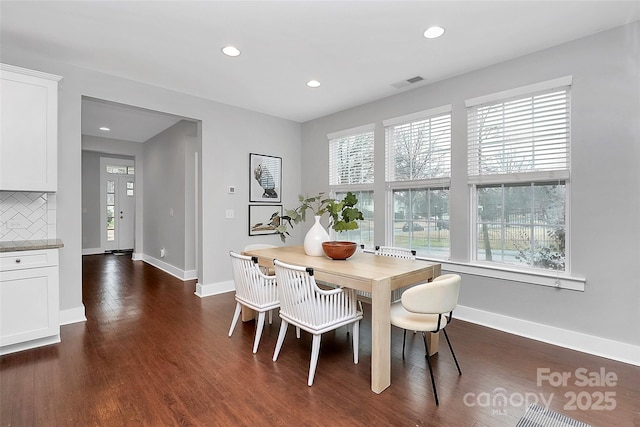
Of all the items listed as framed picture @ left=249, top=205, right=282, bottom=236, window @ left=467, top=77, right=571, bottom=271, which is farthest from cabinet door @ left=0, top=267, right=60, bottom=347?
window @ left=467, top=77, right=571, bottom=271

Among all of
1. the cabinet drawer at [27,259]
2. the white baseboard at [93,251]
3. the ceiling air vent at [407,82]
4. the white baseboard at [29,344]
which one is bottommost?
the white baseboard at [29,344]

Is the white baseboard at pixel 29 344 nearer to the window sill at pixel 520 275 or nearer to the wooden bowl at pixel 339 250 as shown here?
the wooden bowl at pixel 339 250

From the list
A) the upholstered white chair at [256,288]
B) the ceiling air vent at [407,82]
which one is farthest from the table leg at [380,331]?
the ceiling air vent at [407,82]

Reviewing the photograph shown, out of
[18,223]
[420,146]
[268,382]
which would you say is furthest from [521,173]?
[18,223]

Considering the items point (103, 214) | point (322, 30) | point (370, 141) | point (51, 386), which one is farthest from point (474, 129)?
point (103, 214)

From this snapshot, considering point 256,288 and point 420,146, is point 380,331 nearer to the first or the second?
point 256,288

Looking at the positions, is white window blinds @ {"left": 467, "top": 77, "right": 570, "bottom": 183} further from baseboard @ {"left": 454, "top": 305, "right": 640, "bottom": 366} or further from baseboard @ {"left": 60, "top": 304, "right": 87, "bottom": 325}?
baseboard @ {"left": 60, "top": 304, "right": 87, "bottom": 325}

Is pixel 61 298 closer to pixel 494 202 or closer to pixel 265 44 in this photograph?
pixel 265 44

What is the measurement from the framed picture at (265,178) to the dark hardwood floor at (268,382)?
2.24 meters

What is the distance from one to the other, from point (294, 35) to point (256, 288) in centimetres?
219

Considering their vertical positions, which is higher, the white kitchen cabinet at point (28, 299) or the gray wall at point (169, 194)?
the gray wall at point (169, 194)

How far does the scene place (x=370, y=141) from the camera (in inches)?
177

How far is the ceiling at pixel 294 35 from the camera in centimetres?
231

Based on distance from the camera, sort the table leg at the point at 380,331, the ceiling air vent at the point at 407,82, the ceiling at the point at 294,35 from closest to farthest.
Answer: the table leg at the point at 380,331 → the ceiling at the point at 294,35 → the ceiling air vent at the point at 407,82
